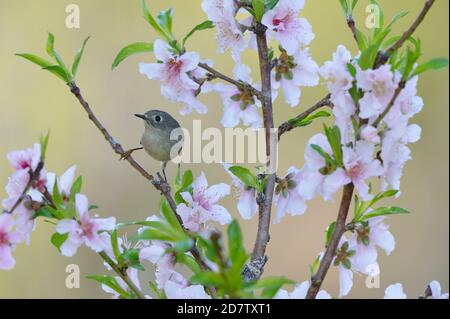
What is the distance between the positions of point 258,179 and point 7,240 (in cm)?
39

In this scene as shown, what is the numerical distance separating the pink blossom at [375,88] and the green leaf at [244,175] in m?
0.26

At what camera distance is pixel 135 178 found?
3.42 m

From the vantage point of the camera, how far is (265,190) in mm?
1077

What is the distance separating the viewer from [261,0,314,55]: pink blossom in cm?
110

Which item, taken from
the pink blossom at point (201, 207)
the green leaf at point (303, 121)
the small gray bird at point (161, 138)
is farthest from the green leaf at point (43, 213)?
the small gray bird at point (161, 138)

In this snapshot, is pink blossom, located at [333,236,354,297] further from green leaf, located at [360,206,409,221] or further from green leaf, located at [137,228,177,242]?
green leaf, located at [137,228,177,242]

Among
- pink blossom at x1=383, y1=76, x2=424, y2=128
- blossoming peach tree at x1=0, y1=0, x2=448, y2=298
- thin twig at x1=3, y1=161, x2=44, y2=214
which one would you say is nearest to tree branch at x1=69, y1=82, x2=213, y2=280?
blossoming peach tree at x1=0, y1=0, x2=448, y2=298

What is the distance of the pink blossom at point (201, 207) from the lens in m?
1.06

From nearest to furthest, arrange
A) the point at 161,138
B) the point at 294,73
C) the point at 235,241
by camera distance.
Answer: the point at 235,241, the point at 294,73, the point at 161,138

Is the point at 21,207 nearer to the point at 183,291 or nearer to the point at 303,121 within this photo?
the point at 183,291

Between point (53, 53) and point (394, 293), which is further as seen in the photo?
point (53, 53)

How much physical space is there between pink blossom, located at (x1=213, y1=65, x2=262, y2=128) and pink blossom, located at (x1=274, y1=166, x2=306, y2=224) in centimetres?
12

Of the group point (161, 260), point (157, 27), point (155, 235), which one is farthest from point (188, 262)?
point (157, 27)

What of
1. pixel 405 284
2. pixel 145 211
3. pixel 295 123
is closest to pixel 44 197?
pixel 295 123
